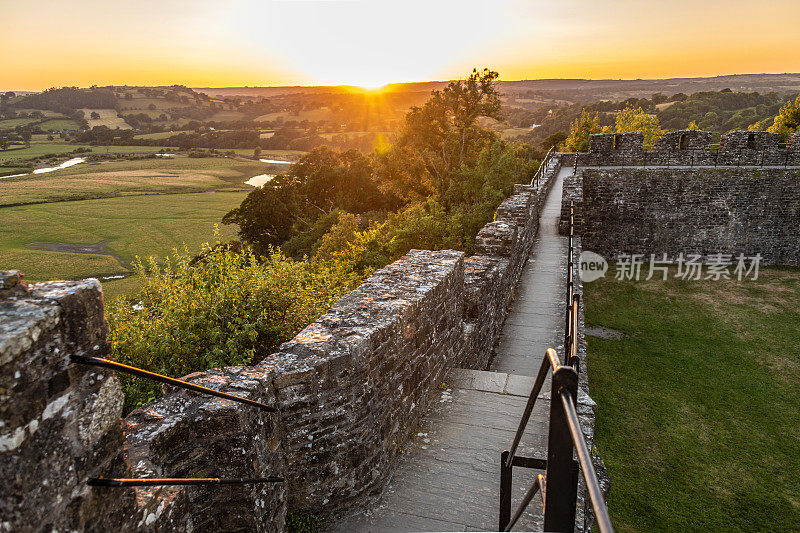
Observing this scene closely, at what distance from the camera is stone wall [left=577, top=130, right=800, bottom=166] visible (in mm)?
19375

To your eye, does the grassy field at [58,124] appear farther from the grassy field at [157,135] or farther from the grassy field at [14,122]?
the grassy field at [157,135]

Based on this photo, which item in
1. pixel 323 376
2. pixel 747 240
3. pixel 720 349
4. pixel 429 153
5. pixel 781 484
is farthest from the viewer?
pixel 429 153

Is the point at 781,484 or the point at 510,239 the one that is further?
the point at 510,239

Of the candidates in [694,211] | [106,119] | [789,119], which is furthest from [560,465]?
[106,119]

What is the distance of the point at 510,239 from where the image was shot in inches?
348

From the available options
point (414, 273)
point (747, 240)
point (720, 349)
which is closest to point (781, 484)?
point (720, 349)

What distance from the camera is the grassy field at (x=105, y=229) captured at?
21.5m

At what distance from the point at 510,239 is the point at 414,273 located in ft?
12.8

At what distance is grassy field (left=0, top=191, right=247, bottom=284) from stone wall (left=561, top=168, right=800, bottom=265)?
15.5 meters

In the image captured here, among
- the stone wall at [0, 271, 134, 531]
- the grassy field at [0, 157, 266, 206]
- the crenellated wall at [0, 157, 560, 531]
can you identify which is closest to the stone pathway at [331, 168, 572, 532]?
the crenellated wall at [0, 157, 560, 531]

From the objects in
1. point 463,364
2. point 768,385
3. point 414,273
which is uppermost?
point 414,273

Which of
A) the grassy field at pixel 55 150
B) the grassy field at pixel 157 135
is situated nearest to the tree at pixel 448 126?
the grassy field at pixel 55 150

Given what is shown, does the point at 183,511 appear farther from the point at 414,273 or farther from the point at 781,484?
A: the point at 781,484

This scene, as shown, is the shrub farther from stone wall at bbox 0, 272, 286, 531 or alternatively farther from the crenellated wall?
stone wall at bbox 0, 272, 286, 531
